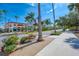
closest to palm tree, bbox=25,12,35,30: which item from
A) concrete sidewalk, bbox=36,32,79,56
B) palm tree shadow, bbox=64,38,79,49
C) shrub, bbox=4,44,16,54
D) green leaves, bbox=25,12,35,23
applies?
green leaves, bbox=25,12,35,23

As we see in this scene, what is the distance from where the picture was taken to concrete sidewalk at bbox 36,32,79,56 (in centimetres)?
609

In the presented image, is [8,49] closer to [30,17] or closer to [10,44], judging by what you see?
[10,44]

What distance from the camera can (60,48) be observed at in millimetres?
6523

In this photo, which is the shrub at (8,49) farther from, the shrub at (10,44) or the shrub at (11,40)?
the shrub at (11,40)

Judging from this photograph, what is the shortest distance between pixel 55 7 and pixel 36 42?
1.60 meters

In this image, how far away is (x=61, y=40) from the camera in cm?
700

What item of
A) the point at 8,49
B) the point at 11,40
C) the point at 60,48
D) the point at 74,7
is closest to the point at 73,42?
the point at 60,48

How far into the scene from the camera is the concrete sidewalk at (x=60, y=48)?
6.09 metres

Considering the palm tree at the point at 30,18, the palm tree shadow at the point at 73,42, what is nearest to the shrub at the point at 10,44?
the palm tree at the point at 30,18

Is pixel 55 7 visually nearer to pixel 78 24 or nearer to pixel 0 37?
pixel 78 24

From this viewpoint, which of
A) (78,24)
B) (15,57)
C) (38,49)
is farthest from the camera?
(78,24)

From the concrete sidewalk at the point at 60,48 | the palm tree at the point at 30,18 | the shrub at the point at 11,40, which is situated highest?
the palm tree at the point at 30,18

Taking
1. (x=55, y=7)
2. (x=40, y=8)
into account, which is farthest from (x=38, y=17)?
(x=55, y=7)

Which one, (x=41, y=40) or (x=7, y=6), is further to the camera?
(x=41, y=40)
